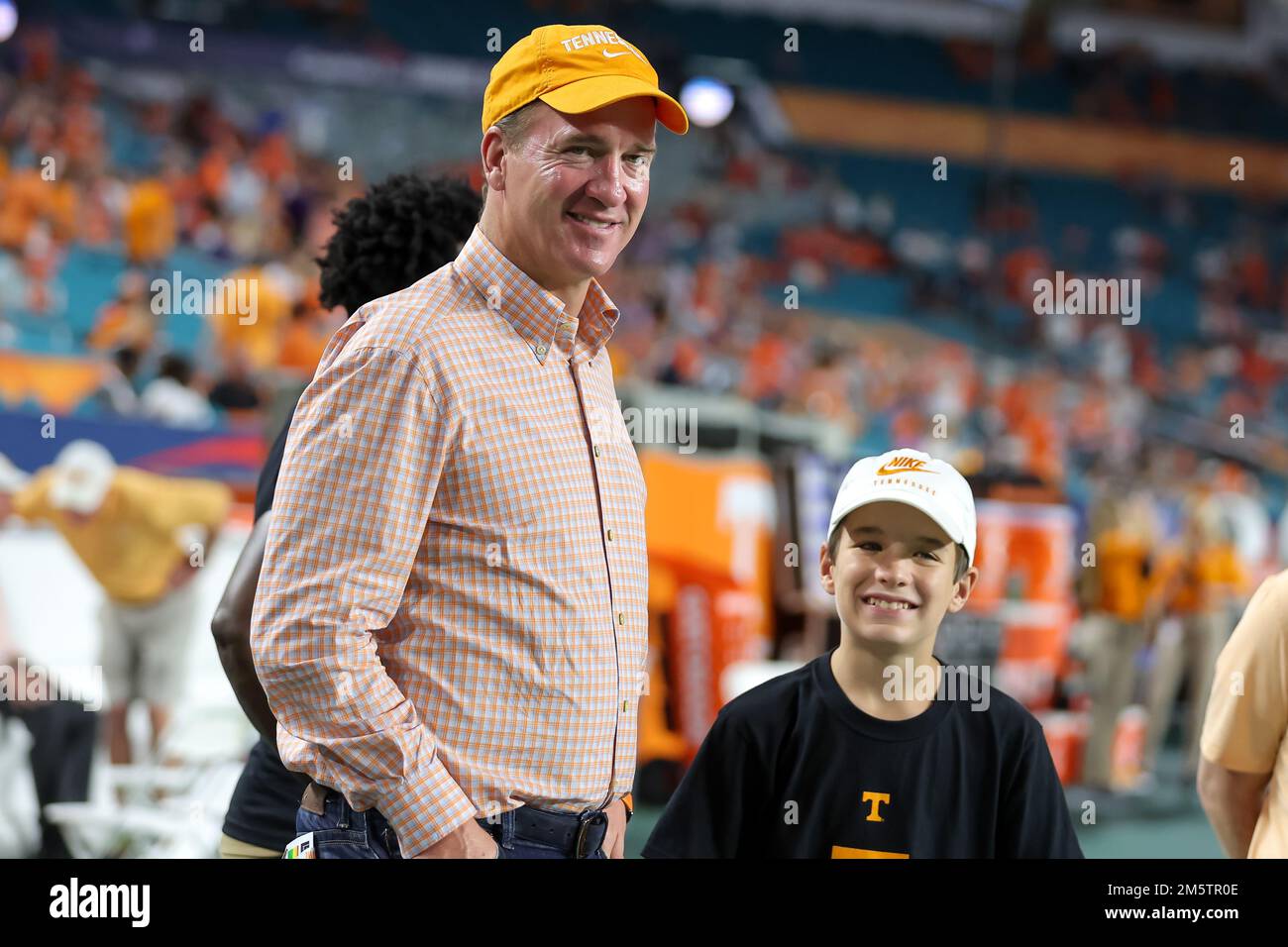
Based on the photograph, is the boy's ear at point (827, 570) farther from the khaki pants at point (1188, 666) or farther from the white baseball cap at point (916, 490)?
the khaki pants at point (1188, 666)

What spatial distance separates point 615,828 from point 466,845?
34 centimetres

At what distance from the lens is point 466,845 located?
65.9 inches

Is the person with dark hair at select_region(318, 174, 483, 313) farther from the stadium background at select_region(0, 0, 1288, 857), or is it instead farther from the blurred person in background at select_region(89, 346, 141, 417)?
the blurred person in background at select_region(89, 346, 141, 417)

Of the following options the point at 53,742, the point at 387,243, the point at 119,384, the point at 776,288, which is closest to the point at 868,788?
the point at 387,243

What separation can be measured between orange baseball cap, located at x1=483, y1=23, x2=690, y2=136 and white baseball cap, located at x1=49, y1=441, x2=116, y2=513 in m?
3.99

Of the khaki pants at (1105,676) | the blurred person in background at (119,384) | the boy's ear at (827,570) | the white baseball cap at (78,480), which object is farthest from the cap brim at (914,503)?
the khaki pants at (1105,676)

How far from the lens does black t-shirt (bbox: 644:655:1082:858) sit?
195 cm

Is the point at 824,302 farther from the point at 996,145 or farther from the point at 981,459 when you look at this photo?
the point at 981,459

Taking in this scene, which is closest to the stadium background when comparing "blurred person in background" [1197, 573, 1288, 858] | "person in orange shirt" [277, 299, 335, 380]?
"person in orange shirt" [277, 299, 335, 380]

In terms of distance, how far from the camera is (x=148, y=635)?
541cm

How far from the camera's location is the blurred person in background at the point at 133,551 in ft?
17.5

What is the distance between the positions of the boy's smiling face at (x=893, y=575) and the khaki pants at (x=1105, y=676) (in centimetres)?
617
